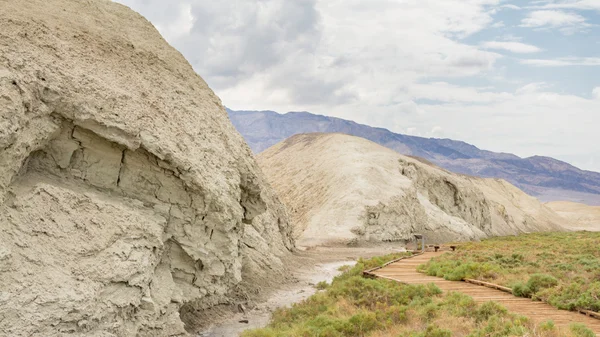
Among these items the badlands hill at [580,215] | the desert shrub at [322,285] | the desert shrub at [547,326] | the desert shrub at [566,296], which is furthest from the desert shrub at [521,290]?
the badlands hill at [580,215]

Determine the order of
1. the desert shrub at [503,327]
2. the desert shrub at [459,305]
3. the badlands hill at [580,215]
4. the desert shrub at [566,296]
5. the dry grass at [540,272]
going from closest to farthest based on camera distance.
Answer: the desert shrub at [503,327] → the desert shrub at [459,305] → the desert shrub at [566,296] → the dry grass at [540,272] → the badlands hill at [580,215]

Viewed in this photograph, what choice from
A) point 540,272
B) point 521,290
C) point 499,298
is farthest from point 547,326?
point 540,272

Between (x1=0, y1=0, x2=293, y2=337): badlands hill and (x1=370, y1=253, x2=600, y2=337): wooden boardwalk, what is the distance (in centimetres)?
682

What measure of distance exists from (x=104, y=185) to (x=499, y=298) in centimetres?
1165

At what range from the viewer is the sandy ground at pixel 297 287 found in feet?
49.9

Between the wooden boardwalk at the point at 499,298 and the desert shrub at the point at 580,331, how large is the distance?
380mm

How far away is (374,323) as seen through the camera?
13781 mm

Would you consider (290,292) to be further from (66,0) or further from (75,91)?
(66,0)

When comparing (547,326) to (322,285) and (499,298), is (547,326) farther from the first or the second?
(322,285)

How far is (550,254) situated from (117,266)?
18.7m

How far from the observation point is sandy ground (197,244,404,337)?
49.9ft

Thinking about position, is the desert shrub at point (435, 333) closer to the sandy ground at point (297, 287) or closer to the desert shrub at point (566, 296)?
the desert shrub at point (566, 296)

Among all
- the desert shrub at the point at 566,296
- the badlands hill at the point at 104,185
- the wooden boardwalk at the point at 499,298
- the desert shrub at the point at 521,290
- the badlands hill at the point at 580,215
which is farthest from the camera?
the badlands hill at the point at 580,215

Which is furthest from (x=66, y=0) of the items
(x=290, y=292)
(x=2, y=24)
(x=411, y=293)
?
(x=411, y=293)
